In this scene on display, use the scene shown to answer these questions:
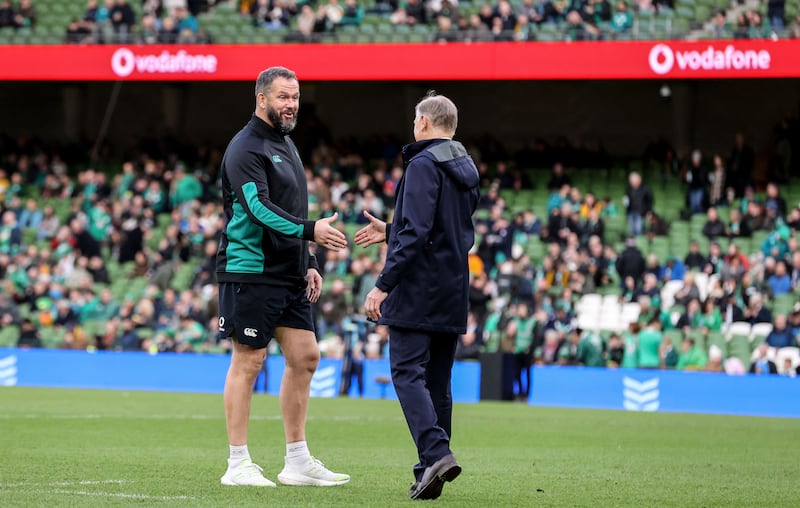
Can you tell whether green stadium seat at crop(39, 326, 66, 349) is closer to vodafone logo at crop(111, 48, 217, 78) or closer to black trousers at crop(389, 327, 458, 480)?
vodafone logo at crop(111, 48, 217, 78)

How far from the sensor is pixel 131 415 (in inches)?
593

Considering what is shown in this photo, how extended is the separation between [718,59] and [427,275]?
19.6 metres

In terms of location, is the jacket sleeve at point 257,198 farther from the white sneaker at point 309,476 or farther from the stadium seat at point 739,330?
the stadium seat at point 739,330

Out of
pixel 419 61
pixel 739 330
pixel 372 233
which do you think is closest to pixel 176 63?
pixel 419 61

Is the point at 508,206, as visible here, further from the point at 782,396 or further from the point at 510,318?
the point at 782,396

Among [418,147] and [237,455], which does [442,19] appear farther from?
[237,455]

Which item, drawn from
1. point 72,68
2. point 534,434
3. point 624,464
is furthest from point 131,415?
point 72,68

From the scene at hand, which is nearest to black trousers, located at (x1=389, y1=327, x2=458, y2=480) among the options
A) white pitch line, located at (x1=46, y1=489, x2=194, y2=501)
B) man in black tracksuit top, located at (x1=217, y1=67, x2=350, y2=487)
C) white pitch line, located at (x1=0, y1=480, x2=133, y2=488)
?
man in black tracksuit top, located at (x1=217, y1=67, x2=350, y2=487)

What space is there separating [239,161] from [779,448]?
6505mm

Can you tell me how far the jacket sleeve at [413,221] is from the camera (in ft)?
23.7

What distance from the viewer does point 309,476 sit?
26.1 feet

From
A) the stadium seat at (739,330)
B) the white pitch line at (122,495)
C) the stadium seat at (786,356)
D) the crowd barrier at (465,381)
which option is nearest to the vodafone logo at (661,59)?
the stadium seat at (739,330)

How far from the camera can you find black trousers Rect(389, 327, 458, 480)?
285 inches

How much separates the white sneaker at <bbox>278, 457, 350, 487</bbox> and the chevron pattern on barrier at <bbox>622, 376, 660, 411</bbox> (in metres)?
12.6
